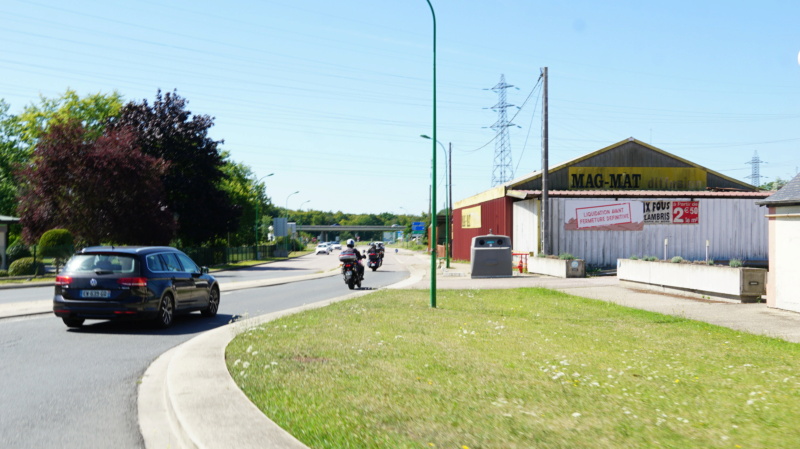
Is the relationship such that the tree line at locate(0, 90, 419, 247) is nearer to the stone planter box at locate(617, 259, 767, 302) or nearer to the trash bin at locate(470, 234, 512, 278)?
the trash bin at locate(470, 234, 512, 278)

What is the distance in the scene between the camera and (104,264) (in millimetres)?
12516

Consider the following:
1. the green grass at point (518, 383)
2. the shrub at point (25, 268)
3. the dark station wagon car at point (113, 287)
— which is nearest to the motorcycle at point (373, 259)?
the shrub at point (25, 268)

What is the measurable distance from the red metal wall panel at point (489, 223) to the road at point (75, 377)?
30444mm

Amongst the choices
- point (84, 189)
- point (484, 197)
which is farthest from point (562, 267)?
point (84, 189)

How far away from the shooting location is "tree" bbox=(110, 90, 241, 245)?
173 feet

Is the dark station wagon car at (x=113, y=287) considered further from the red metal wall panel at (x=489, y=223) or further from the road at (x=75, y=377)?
the red metal wall panel at (x=489, y=223)

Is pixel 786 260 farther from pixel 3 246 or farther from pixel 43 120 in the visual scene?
pixel 43 120

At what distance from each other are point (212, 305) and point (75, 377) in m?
7.31

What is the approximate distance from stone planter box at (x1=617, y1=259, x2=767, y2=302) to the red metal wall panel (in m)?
18.8

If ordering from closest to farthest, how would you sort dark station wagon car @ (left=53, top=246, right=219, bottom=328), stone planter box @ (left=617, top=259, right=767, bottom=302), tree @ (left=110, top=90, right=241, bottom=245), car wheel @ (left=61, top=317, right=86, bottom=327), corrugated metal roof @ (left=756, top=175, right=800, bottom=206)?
dark station wagon car @ (left=53, top=246, right=219, bottom=328), car wheel @ (left=61, top=317, right=86, bottom=327), corrugated metal roof @ (left=756, top=175, right=800, bottom=206), stone planter box @ (left=617, top=259, right=767, bottom=302), tree @ (left=110, top=90, right=241, bottom=245)

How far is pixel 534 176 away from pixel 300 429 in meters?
41.4

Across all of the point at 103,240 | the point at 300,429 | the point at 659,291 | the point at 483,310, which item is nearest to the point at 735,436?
the point at 300,429

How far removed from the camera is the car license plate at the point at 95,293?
1227 centimetres

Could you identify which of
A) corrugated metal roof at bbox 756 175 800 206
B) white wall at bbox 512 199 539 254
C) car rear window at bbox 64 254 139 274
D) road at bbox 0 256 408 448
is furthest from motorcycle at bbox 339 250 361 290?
white wall at bbox 512 199 539 254
